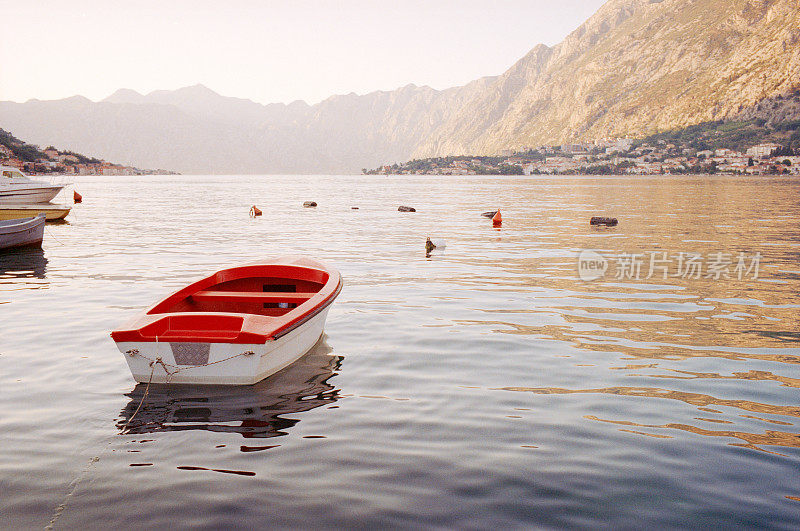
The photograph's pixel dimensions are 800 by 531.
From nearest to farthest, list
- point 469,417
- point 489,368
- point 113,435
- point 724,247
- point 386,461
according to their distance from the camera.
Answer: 1. point 386,461
2. point 113,435
3. point 469,417
4. point 489,368
5. point 724,247

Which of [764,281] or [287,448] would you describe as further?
[764,281]

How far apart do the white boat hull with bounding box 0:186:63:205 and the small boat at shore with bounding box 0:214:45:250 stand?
23.5 m

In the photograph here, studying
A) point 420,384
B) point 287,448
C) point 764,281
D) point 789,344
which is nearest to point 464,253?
point 764,281

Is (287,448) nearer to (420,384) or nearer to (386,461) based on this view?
(386,461)

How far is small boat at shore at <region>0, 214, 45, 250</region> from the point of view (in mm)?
27627

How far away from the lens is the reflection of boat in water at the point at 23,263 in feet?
75.1

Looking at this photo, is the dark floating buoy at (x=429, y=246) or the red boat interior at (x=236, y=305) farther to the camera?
the dark floating buoy at (x=429, y=246)

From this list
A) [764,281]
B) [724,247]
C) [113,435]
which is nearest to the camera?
[113,435]

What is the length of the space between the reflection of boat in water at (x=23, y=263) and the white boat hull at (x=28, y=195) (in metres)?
23.6

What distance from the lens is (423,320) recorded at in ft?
50.5

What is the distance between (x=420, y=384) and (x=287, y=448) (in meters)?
3.21

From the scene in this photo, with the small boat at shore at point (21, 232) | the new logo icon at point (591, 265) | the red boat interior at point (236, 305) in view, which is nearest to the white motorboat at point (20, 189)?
the small boat at shore at point (21, 232)

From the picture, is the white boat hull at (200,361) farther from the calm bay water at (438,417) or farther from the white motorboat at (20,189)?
the white motorboat at (20,189)

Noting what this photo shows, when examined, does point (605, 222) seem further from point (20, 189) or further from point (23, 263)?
point (20, 189)
